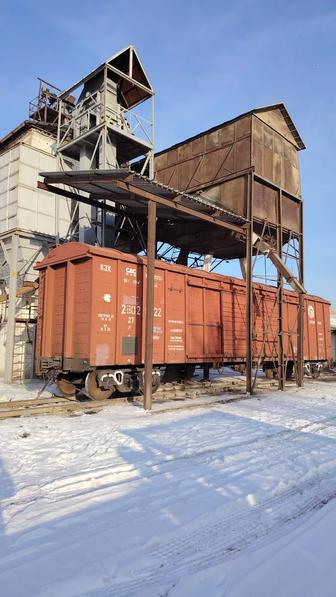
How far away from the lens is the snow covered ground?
2.84 m

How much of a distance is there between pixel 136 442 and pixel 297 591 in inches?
154

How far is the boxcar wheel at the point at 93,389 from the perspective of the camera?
393 inches

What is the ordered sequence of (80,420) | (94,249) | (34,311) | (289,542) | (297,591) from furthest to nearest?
(34,311) → (94,249) → (80,420) → (289,542) → (297,591)

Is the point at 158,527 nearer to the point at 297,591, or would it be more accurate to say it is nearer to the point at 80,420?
the point at 297,591

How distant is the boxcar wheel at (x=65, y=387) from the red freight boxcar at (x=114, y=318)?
3 centimetres

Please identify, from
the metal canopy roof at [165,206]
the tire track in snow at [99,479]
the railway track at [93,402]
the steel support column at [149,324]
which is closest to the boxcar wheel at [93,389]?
the railway track at [93,402]

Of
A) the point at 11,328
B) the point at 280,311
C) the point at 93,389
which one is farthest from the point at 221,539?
the point at 11,328

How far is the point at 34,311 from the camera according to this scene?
17406 mm

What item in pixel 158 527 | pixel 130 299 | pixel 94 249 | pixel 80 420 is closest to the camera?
pixel 158 527

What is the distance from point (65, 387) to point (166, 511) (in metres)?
7.52

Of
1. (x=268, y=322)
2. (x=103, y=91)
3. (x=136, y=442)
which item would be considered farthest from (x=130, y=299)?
(x=103, y=91)

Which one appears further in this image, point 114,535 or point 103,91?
point 103,91

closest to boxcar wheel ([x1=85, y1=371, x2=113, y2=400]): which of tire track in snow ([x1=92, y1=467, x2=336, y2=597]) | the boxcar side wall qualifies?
the boxcar side wall

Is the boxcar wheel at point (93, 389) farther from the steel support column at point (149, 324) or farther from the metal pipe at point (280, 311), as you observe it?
the metal pipe at point (280, 311)
